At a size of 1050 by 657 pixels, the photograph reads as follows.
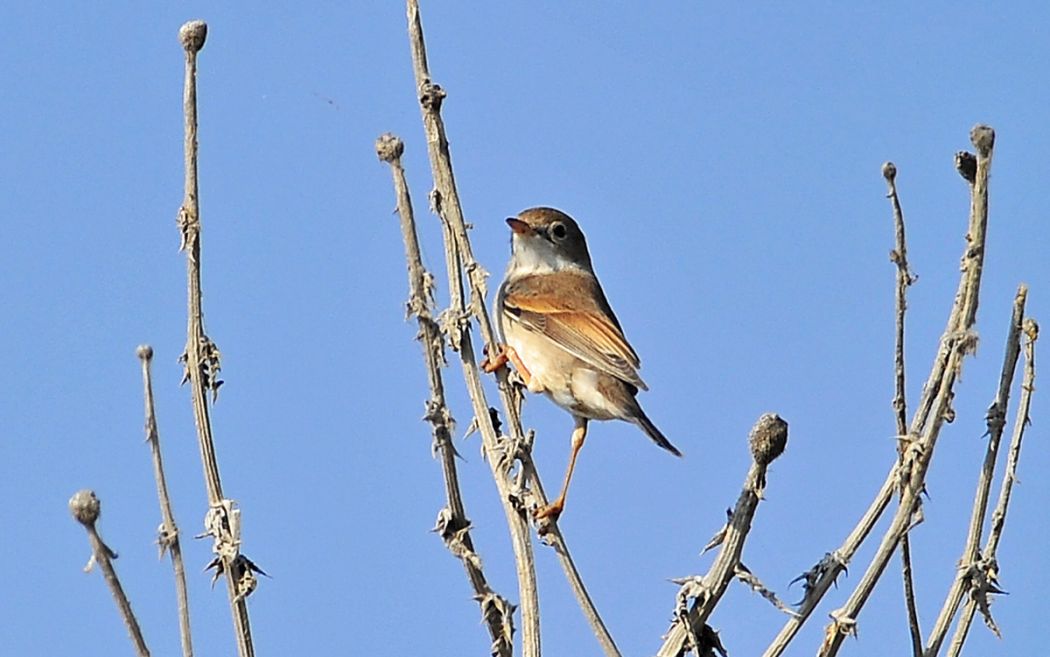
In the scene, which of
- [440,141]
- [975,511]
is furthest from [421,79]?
[975,511]

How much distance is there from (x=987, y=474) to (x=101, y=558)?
6.75 feet

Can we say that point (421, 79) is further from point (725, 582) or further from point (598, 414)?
point (598, 414)

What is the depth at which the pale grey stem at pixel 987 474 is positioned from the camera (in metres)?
3.56

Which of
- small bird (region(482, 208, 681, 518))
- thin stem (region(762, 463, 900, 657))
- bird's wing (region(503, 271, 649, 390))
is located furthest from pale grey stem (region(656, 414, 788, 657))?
bird's wing (region(503, 271, 649, 390))

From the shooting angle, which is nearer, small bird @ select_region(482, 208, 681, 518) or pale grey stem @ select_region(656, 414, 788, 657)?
pale grey stem @ select_region(656, 414, 788, 657)

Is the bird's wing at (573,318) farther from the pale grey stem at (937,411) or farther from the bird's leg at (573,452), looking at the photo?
the pale grey stem at (937,411)

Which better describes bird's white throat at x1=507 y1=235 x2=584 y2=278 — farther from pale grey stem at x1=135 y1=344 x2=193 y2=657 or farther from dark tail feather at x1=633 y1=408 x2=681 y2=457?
pale grey stem at x1=135 y1=344 x2=193 y2=657

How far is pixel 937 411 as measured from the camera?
3.47 meters

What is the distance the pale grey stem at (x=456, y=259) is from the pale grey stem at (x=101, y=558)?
0.89 metres

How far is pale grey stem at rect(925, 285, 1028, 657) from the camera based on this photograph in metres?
3.56

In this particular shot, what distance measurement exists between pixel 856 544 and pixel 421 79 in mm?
1628

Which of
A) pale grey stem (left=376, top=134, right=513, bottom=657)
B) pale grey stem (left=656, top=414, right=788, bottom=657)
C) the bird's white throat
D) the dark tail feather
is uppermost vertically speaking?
the bird's white throat

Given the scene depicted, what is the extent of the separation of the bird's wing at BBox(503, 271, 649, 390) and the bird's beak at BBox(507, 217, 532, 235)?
30 centimetres

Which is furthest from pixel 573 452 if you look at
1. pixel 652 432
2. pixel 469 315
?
pixel 469 315
